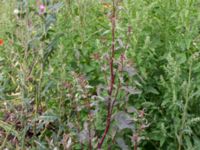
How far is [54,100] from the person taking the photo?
2791mm

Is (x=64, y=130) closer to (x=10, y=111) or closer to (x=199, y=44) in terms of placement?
(x=10, y=111)

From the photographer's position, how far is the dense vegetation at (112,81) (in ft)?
7.51

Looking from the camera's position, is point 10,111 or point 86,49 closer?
point 10,111

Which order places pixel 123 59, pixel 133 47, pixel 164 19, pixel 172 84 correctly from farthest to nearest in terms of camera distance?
1. pixel 164 19
2. pixel 133 47
3. pixel 172 84
4. pixel 123 59

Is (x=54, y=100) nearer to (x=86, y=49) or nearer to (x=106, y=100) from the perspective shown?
(x=86, y=49)

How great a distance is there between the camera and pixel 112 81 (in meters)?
2.27

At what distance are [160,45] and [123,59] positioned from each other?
0.61 metres

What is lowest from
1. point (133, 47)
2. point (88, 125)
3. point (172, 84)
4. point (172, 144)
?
point (172, 144)

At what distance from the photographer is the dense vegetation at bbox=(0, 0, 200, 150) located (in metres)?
2.29

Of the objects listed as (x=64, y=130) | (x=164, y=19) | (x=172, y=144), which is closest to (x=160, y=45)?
(x=164, y=19)

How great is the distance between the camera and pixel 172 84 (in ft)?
7.97

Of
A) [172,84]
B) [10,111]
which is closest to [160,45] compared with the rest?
[172,84]

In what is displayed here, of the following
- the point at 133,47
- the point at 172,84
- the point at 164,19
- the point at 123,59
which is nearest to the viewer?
the point at 123,59

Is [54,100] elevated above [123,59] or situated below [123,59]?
below
